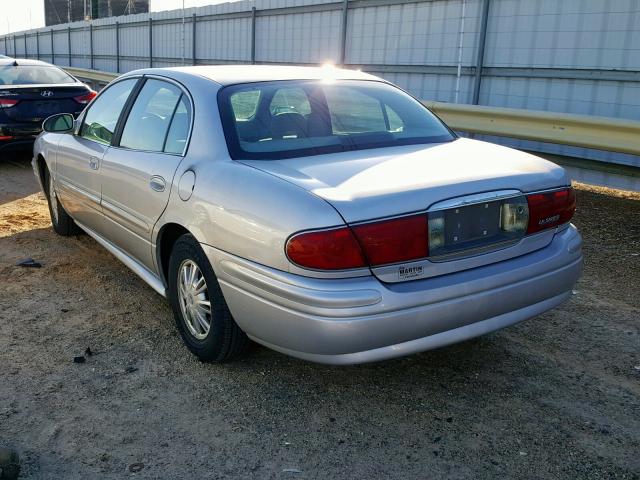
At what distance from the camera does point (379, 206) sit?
2770mm

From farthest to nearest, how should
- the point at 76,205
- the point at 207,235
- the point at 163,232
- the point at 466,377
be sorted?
1. the point at 76,205
2. the point at 163,232
3. the point at 466,377
4. the point at 207,235

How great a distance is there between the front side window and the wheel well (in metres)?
1.11

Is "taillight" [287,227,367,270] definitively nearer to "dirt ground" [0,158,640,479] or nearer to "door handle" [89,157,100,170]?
"dirt ground" [0,158,640,479]

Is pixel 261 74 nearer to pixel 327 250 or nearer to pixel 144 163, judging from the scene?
pixel 144 163

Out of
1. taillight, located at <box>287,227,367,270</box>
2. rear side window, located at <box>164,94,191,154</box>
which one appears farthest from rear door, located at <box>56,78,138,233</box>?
taillight, located at <box>287,227,367,270</box>

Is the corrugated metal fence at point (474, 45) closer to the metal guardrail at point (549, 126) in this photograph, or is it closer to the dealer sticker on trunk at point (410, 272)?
the metal guardrail at point (549, 126)

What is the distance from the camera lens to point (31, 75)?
986 cm

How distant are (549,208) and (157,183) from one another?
2.13m

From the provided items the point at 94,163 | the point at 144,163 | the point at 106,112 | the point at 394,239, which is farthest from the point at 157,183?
the point at 394,239

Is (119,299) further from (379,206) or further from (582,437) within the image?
(582,437)

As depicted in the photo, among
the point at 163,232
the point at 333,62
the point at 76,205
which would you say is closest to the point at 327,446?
the point at 163,232

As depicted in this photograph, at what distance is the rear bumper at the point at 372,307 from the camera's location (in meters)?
2.73

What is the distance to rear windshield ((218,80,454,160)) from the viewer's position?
3.45m

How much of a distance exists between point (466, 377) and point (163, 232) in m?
1.88
